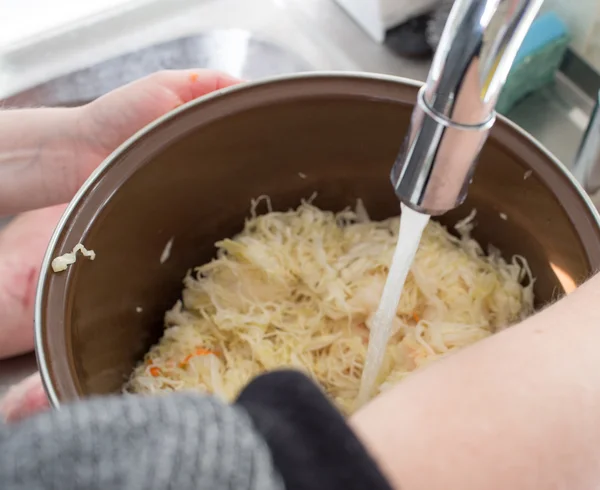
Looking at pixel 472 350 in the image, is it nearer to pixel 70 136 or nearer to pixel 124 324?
pixel 124 324

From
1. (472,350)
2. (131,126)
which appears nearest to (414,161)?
(472,350)

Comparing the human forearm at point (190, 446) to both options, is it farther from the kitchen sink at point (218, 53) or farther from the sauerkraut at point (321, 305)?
the kitchen sink at point (218, 53)

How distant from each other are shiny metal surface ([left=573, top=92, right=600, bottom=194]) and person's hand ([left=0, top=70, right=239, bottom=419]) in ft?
1.46

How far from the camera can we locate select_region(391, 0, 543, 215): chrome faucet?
323 mm

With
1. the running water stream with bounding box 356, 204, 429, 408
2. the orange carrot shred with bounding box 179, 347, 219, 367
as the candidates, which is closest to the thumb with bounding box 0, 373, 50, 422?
the orange carrot shred with bounding box 179, 347, 219, 367

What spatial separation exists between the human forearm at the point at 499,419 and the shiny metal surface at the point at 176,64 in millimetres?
683

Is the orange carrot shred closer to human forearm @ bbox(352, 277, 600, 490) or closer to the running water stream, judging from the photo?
the running water stream

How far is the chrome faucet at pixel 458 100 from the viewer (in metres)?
0.32

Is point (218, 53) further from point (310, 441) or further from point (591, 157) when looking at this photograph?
point (310, 441)

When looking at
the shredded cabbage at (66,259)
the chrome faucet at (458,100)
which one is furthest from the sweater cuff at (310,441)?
the shredded cabbage at (66,259)

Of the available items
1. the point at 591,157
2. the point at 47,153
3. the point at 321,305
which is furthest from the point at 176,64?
the point at 591,157

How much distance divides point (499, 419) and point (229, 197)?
1.55 ft

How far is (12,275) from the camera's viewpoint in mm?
744

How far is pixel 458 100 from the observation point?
1.16 feet
